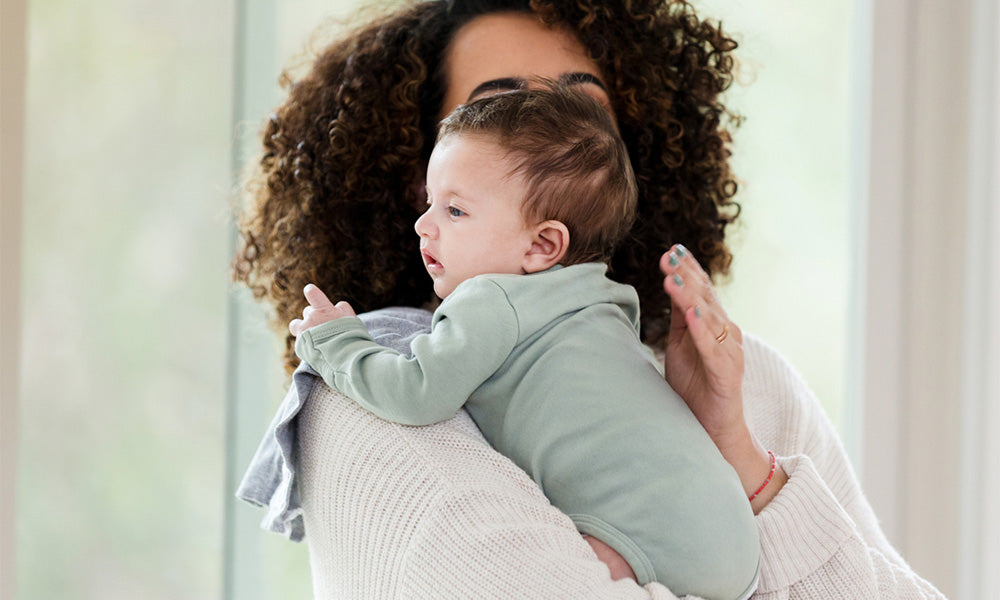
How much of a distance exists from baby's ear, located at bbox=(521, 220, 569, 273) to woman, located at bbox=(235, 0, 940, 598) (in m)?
0.13

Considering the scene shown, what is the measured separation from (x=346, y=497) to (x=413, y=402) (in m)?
0.15

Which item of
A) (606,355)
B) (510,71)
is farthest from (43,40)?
(606,355)

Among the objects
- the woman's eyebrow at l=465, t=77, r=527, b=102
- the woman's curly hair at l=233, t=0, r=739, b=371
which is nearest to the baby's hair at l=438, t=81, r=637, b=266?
the woman's eyebrow at l=465, t=77, r=527, b=102

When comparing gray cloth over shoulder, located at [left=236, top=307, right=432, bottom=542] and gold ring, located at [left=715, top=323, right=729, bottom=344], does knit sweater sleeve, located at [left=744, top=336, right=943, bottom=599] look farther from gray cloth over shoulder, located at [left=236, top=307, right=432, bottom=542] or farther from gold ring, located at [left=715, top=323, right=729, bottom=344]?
gray cloth over shoulder, located at [left=236, top=307, right=432, bottom=542]

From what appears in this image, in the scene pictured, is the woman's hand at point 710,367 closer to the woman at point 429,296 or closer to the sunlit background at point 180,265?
the woman at point 429,296

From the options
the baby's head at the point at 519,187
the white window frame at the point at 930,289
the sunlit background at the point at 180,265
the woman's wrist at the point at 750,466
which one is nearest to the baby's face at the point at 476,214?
the baby's head at the point at 519,187

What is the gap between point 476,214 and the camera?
1123mm

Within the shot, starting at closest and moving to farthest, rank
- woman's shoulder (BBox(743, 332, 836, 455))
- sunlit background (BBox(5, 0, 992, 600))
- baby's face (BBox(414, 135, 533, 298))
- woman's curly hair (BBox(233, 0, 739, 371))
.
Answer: baby's face (BBox(414, 135, 533, 298)) → woman's shoulder (BBox(743, 332, 836, 455)) → woman's curly hair (BBox(233, 0, 739, 371)) → sunlit background (BBox(5, 0, 992, 600))

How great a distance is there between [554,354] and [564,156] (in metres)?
0.25

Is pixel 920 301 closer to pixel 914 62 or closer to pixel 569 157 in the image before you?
pixel 914 62

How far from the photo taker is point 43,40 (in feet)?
6.00

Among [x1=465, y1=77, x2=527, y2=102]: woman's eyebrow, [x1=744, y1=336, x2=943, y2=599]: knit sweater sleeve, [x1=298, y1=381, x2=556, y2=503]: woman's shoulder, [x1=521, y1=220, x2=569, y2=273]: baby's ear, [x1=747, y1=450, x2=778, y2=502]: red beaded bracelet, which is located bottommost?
[x1=744, y1=336, x2=943, y2=599]: knit sweater sleeve

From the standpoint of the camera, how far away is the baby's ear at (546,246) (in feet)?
3.72

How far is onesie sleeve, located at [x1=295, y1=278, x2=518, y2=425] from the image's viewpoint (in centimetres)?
102
